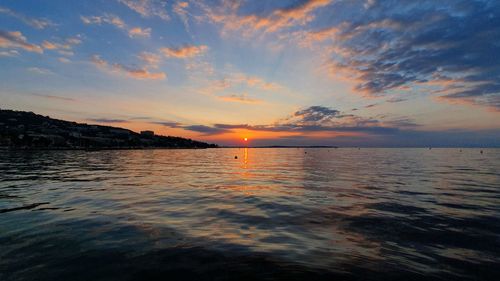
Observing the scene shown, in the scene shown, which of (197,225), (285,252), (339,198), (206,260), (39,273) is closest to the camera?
(39,273)

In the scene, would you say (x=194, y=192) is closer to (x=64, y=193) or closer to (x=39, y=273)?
(x=64, y=193)

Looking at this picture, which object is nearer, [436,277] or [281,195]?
[436,277]

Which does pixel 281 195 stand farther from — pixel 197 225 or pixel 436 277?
pixel 436 277

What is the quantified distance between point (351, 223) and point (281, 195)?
9.26m

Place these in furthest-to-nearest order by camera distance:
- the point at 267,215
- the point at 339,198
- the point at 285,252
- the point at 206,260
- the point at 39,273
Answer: the point at 339,198, the point at 267,215, the point at 285,252, the point at 206,260, the point at 39,273

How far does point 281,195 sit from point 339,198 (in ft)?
14.7

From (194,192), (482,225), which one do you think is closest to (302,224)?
(482,225)

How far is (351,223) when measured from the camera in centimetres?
1485

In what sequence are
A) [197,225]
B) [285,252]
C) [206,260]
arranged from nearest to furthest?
1. [206,260]
2. [285,252]
3. [197,225]

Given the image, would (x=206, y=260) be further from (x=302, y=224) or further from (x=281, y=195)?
(x=281, y=195)

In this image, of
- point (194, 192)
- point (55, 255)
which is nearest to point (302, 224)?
point (55, 255)

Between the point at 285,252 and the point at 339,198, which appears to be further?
the point at 339,198

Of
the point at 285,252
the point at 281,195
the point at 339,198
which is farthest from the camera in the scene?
the point at 281,195

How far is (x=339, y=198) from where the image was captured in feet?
72.7
